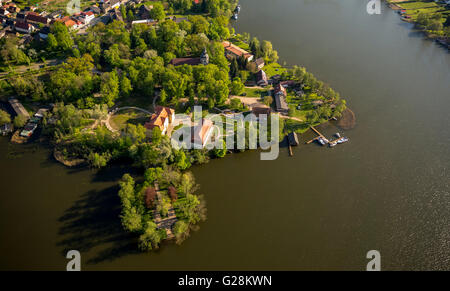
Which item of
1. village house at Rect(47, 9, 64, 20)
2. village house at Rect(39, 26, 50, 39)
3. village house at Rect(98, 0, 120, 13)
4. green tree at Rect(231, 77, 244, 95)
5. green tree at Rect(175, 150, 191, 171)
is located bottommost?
green tree at Rect(175, 150, 191, 171)

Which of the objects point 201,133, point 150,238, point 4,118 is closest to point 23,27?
point 4,118

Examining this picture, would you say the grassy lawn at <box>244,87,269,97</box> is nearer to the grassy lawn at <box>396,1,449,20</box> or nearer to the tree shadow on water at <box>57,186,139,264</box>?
the tree shadow on water at <box>57,186,139,264</box>

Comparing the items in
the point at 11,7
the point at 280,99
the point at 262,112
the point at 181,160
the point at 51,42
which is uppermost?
the point at 11,7

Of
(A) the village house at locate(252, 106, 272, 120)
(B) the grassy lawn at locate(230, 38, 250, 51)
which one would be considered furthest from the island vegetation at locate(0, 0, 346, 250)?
(A) the village house at locate(252, 106, 272, 120)

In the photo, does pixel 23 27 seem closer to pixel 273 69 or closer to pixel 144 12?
pixel 144 12

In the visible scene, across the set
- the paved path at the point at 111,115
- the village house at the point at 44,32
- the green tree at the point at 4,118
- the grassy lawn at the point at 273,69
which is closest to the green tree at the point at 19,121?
the green tree at the point at 4,118
